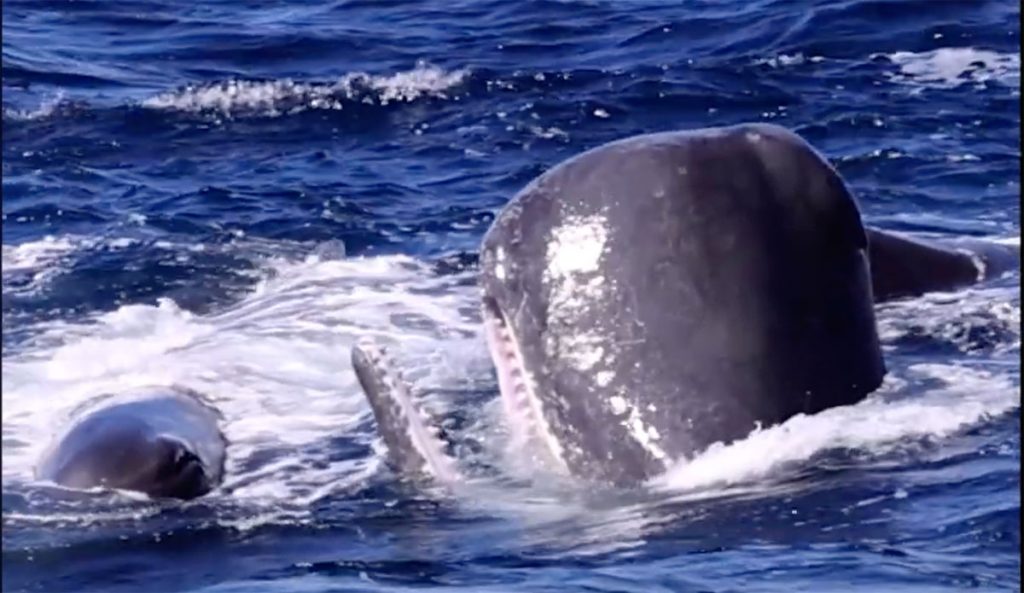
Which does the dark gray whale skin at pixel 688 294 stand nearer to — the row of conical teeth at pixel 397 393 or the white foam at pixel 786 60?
the row of conical teeth at pixel 397 393

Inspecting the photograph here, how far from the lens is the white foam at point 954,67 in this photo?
19859 mm

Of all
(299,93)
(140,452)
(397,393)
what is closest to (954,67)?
(299,93)

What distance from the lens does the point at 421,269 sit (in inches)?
555

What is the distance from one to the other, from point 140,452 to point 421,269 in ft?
16.7

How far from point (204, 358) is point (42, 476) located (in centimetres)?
278

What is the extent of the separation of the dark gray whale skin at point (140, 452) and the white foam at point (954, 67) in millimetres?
11514

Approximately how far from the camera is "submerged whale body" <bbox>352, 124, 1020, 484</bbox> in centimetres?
782

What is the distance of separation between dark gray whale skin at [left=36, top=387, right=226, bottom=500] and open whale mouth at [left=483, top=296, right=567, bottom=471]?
154cm

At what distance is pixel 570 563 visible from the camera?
7.08 m

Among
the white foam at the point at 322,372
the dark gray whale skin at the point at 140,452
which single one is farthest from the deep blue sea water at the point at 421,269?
the dark gray whale skin at the point at 140,452

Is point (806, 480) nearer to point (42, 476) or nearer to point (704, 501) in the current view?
point (704, 501)

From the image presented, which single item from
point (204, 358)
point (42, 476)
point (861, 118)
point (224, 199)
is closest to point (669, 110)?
point (861, 118)

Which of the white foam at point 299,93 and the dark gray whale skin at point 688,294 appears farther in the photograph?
the white foam at point 299,93

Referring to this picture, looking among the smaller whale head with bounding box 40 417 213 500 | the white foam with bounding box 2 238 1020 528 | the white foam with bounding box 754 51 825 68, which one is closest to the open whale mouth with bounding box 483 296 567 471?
the white foam with bounding box 2 238 1020 528
